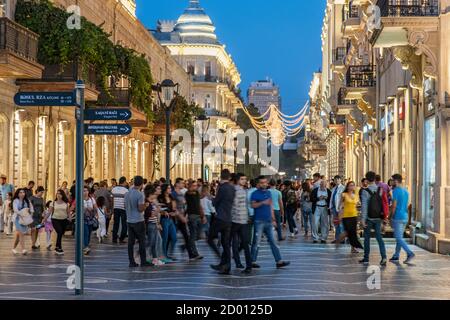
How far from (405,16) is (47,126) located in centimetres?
1629

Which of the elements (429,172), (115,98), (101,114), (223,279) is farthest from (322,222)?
(115,98)

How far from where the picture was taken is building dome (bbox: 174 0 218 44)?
107 meters

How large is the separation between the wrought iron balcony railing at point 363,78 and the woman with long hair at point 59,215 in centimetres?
2276

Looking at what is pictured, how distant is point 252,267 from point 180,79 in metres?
65.6

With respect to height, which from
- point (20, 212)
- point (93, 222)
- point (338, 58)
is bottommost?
point (93, 222)

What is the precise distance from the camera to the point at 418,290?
16.9 meters

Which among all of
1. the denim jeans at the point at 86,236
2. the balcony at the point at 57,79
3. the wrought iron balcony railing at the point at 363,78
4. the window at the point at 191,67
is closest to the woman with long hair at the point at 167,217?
the denim jeans at the point at 86,236

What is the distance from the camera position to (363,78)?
151 ft

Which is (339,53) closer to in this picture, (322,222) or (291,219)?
(291,219)

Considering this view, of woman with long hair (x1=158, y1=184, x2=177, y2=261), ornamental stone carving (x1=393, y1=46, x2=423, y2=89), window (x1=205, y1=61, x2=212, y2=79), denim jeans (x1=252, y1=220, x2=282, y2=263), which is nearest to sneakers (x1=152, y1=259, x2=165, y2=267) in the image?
woman with long hair (x1=158, y1=184, x2=177, y2=261)

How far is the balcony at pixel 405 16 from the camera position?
26453 mm

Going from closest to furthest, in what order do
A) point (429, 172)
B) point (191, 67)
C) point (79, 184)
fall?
point (79, 184)
point (429, 172)
point (191, 67)

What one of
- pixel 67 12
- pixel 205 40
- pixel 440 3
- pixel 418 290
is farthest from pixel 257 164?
pixel 418 290
